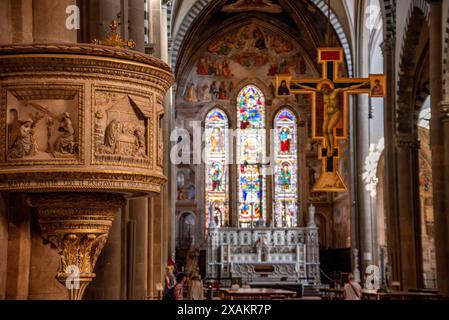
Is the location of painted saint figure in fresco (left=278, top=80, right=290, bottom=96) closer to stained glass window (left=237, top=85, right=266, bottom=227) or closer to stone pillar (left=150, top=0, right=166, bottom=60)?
stone pillar (left=150, top=0, right=166, bottom=60)

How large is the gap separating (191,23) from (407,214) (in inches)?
564

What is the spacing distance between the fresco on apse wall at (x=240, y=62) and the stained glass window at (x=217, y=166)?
1113 mm

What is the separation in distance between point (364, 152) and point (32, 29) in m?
23.7

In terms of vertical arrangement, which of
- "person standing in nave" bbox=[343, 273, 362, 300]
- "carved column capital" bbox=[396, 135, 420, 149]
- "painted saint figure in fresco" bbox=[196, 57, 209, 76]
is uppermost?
"painted saint figure in fresco" bbox=[196, 57, 209, 76]

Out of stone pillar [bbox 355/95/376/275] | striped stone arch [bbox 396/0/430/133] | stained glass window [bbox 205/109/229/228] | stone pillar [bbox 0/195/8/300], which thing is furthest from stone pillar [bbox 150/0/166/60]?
stained glass window [bbox 205/109/229/228]

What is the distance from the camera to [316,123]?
17688 millimetres

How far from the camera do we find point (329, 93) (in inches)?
671

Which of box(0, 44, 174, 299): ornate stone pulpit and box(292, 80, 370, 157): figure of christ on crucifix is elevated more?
box(292, 80, 370, 157): figure of christ on crucifix

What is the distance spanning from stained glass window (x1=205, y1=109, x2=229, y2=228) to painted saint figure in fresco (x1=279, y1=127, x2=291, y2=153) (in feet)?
8.41

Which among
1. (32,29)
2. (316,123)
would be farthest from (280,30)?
(32,29)

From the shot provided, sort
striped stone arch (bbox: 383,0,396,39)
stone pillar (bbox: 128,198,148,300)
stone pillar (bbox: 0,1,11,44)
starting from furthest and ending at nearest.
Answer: striped stone arch (bbox: 383,0,396,39)
stone pillar (bbox: 128,198,148,300)
stone pillar (bbox: 0,1,11,44)

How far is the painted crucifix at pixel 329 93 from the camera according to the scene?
16.8m

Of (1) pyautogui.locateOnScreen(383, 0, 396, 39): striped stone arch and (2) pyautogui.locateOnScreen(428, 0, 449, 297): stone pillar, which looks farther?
(1) pyautogui.locateOnScreen(383, 0, 396, 39): striped stone arch

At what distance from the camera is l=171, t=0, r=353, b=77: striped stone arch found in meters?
31.4
